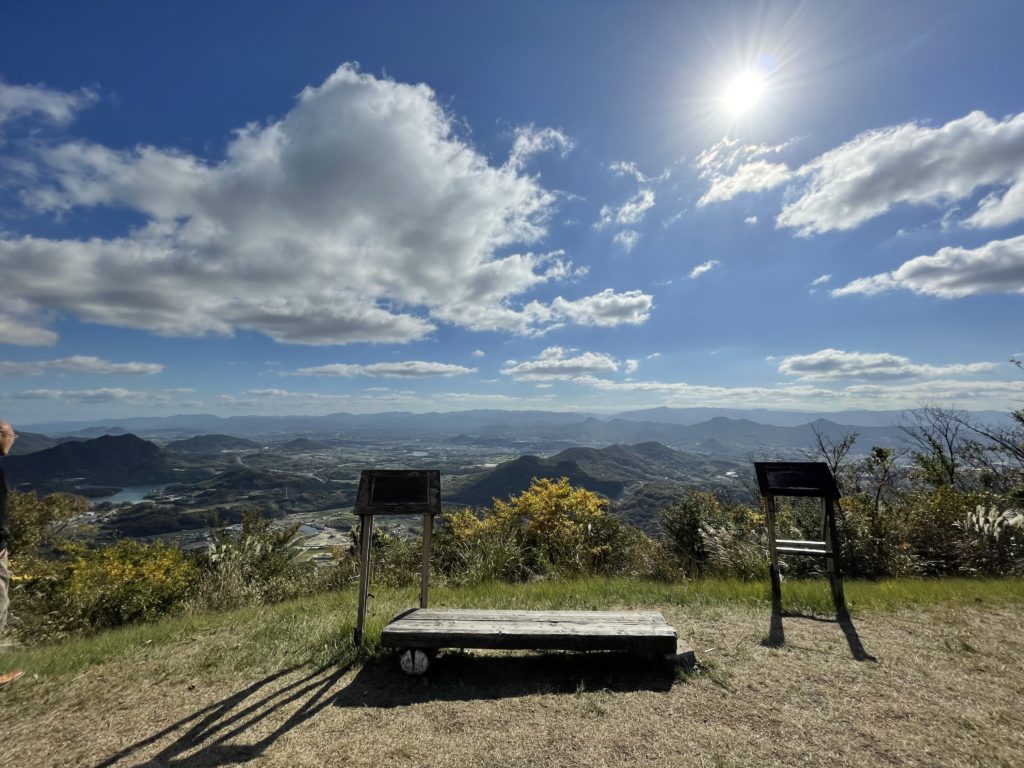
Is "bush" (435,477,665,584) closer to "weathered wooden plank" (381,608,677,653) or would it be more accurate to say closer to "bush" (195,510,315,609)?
"bush" (195,510,315,609)

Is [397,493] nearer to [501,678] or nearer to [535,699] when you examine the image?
[501,678]

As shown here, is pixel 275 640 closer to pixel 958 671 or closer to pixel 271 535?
pixel 271 535

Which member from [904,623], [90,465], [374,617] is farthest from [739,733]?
[90,465]

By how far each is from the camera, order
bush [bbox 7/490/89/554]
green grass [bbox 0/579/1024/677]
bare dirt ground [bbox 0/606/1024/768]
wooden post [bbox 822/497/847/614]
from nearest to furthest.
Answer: bare dirt ground [bbox 0/606/1024/768] < green grass [bbox 0/579/1024/677] < wooden post [bbox 822/497/847/614] < bush [bbox 7/490/89/554]

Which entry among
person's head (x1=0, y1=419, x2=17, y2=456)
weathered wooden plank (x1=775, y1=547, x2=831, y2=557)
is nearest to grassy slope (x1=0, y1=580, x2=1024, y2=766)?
weathered wooden plank (x1=775, y1=547, x2=831, y2=557)

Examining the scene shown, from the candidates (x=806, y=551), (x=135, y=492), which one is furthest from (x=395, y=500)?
(x=135, y=492)

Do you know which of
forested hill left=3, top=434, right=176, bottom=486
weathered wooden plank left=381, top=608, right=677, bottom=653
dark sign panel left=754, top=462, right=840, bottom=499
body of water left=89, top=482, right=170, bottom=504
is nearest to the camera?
weathered wooden plank left=381, top=608, right=677, bottom=653

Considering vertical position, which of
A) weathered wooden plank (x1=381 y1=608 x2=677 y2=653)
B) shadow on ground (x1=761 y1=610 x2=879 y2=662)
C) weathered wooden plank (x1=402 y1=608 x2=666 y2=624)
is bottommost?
shadow on ground (x1=761 y1=610 x2=879 y2=662)

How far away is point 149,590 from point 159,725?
4.56 meters

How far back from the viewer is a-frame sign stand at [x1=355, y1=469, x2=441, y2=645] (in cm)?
503

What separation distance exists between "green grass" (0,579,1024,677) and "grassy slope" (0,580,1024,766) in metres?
0.04

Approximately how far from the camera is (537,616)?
464 centimetres

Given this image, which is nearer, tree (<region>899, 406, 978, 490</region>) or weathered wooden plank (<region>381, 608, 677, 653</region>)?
weathered wooden plank (<region>381, 608, 677, 653</region>)

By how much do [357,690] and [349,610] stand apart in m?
2.40
